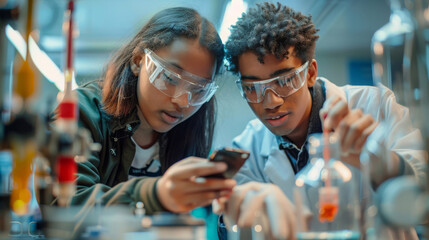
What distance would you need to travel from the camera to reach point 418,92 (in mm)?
1128

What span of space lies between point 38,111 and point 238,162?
25.5 inches

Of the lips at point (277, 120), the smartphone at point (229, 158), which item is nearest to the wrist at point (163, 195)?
the smartphone at point (229, 158)

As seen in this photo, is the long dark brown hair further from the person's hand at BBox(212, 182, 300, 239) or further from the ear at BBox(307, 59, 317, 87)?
the person's hand at BBox(212, 182, 300, 239)

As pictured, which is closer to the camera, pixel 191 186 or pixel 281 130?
pixel 191 186

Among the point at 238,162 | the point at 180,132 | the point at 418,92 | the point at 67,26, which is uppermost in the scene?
the point at 67,26

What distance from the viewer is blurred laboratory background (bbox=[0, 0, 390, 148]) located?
95.7 inches

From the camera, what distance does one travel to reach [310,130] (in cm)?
219

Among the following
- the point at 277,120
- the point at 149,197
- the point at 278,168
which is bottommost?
the point at 278,168

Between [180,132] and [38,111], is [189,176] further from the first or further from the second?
[180,132]

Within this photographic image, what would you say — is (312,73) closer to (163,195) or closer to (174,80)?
(174,80)

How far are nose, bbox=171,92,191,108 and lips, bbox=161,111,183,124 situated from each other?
0.29ft

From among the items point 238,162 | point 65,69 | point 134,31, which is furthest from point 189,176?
point 134,31

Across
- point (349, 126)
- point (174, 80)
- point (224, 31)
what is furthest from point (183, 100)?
point (349, 126)

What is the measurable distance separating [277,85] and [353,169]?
668mm
